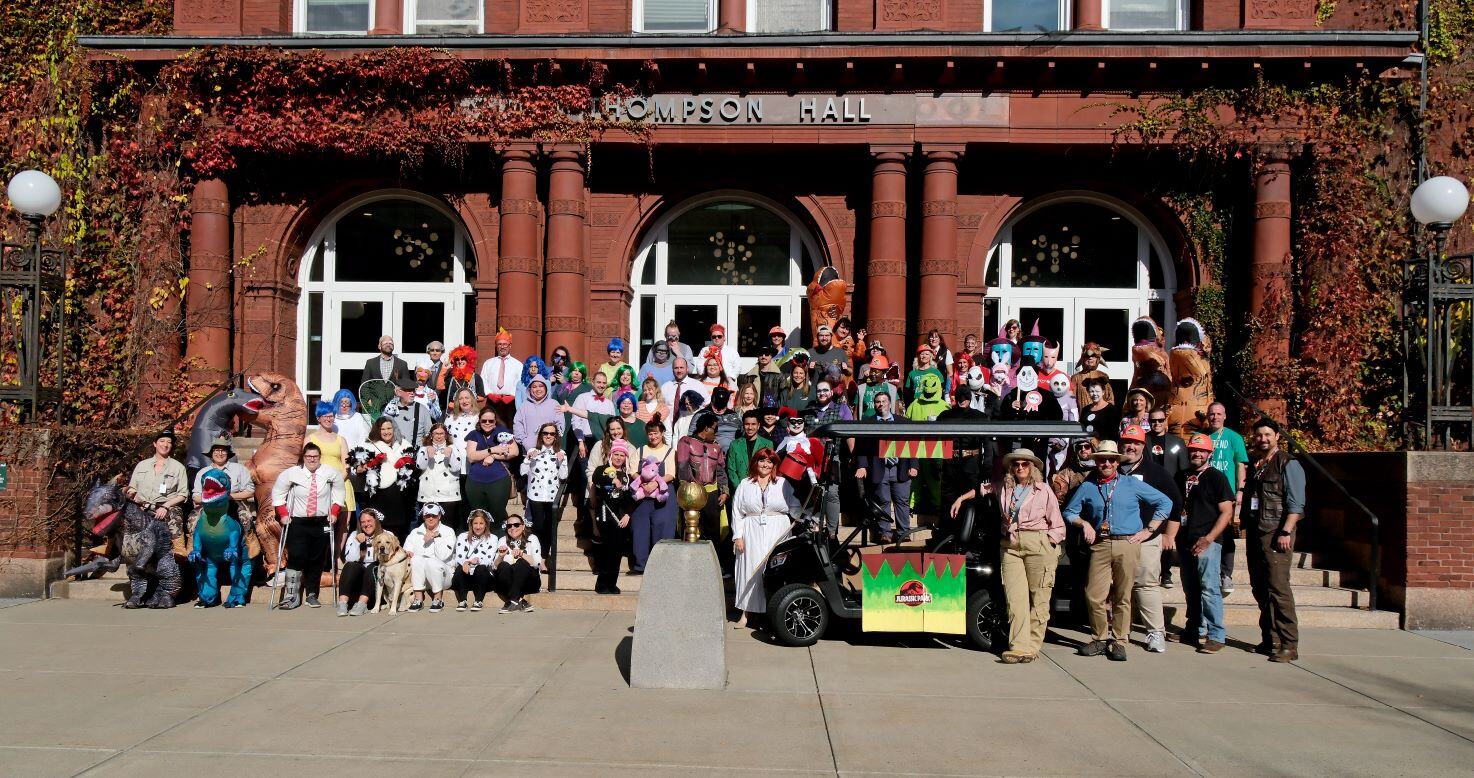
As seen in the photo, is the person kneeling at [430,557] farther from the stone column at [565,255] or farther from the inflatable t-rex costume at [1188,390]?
the inflatable t-rex costume at [1188,390]

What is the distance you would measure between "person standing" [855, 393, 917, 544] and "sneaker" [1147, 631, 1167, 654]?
2.75 metres

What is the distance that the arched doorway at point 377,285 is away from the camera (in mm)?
17859

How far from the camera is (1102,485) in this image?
9.12 m

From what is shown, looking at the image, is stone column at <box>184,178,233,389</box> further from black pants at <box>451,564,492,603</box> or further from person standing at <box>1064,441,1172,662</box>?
person standing at <box>1064,441,1172,662</box>

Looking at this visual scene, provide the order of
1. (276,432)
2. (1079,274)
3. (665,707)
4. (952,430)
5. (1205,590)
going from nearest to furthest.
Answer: (665,707) < (952,430) < (1205,590) < (276,432) < (1079,274)

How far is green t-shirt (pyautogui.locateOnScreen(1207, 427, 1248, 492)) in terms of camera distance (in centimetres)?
1054

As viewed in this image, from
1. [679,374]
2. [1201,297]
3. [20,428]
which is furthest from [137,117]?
[1201,297]

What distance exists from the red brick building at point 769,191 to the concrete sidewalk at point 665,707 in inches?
310

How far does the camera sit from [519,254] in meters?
16.5

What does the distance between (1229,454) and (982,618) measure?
3.32 m

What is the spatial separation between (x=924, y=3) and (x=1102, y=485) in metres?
9.68

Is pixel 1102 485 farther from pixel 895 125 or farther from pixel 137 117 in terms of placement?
pixel 137 117

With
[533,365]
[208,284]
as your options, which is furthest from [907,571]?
[208,284]

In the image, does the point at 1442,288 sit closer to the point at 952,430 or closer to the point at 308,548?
the point at 952,430
